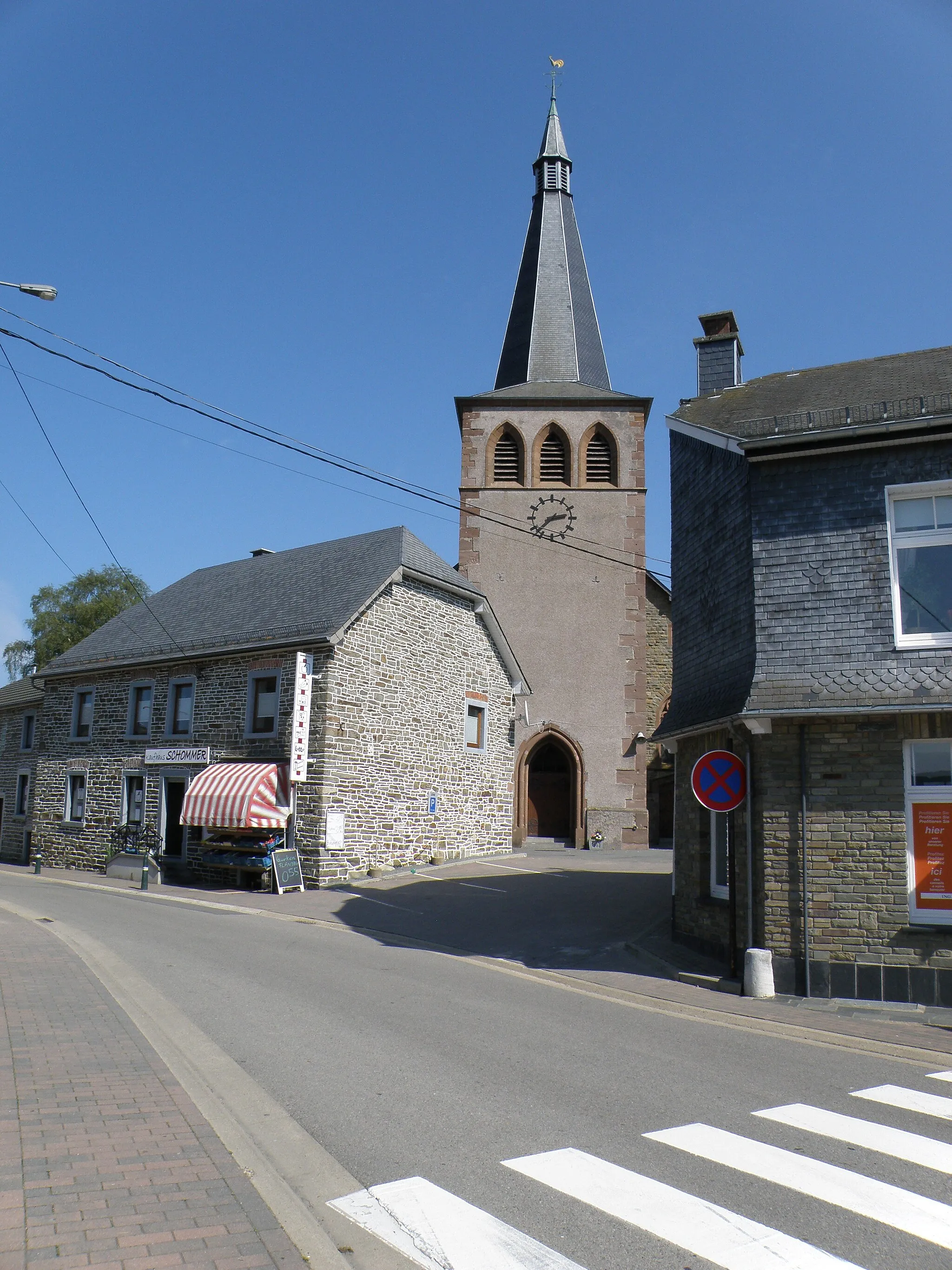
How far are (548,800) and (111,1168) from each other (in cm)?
2621

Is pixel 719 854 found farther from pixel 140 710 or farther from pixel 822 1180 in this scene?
pixel 140 710

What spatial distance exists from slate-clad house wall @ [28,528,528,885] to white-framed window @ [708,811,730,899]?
384 inches

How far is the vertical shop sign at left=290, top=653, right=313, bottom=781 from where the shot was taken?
68.3 feet

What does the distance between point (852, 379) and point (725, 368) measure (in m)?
2.73

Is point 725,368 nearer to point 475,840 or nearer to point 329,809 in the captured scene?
point 329,809

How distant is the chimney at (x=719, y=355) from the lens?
16297 millimetres

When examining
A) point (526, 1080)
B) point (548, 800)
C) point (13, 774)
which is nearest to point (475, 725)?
point (548, 800)

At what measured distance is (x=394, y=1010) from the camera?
932cm

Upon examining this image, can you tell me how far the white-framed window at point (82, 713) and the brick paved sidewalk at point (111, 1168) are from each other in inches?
846

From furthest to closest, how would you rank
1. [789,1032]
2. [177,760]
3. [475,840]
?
[475,840], [177,760], [789,1032]

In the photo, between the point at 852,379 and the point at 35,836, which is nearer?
the point at 852,379

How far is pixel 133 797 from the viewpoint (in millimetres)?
26188

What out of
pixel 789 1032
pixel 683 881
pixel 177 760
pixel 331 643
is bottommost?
pixel 789 1032

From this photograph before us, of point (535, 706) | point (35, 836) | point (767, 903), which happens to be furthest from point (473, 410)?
point (767, 903)
